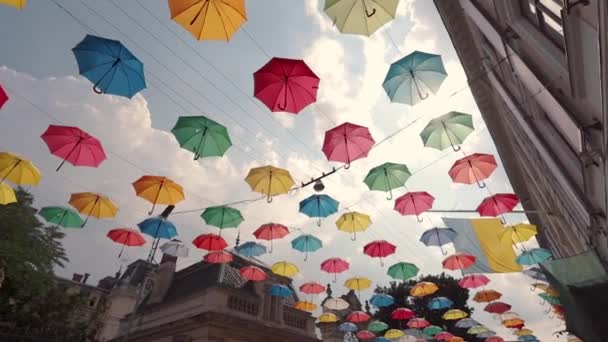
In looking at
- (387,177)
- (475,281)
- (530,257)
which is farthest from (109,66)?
(475,281)

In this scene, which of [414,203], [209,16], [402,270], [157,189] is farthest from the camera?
[402,270]

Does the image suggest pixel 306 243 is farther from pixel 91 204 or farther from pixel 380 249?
pixel 91 204

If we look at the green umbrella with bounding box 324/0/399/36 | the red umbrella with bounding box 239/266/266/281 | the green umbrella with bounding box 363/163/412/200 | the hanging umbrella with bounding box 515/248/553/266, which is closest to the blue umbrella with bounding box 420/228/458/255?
the hanging umbrella with bounding box 515/248/553/266

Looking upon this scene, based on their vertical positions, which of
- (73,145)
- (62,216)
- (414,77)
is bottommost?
(62,216)

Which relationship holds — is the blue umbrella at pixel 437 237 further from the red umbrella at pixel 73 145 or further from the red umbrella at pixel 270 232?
the red umbrella at pixel 73 145

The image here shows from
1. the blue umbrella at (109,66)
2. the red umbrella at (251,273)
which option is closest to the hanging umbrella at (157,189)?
the blue umbrella at (109,66)

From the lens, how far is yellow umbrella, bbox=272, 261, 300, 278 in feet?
51.3

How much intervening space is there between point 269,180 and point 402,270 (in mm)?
9741

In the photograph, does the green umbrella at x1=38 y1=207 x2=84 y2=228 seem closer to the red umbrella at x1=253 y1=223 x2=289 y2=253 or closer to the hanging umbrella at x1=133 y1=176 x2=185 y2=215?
the hanging umbrella at x1=133 y1=176 x2=185 y2=215

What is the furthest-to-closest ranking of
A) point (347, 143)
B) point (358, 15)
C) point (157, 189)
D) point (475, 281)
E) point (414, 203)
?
point (475, 281)
point (414, 203)
point (157, 189)
point (347, 143)
point (358, 15)

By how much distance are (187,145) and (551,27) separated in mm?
8646

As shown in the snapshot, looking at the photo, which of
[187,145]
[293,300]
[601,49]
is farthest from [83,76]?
[293,300]

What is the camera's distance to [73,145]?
9.16m

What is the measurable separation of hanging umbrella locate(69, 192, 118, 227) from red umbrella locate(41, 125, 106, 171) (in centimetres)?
190
